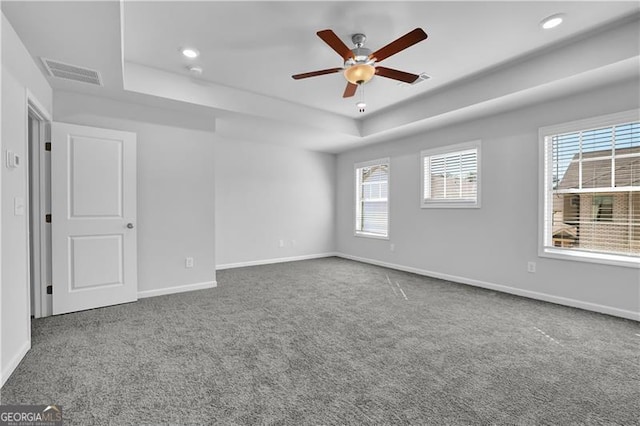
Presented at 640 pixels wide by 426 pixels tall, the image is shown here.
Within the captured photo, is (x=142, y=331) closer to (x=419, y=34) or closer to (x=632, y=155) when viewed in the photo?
(x=419, y=34)

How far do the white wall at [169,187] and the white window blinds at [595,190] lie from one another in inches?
179

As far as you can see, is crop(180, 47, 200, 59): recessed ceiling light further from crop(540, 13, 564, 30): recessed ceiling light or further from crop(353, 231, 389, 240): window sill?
crop(353, 231, 389, 240): window sill

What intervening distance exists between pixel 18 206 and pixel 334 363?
8.63 feet

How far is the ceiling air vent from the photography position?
2.75m

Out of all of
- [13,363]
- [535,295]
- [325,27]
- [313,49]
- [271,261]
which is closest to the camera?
[13,363]

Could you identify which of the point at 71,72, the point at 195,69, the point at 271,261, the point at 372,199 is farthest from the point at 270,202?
the point at 71,72

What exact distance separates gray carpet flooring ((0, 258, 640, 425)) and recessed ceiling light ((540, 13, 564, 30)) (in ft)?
9.20

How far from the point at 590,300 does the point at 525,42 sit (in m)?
2.89

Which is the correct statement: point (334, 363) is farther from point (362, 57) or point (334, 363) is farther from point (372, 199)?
point (372, 199)

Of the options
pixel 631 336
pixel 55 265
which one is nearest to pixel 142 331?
pixel 55 265

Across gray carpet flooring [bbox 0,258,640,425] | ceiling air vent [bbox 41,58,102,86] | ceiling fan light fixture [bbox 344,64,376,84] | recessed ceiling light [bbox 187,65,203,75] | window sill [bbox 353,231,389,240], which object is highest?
recessed ceiling light [bbox 187,65,203,75]

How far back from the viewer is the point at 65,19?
83.1 inches

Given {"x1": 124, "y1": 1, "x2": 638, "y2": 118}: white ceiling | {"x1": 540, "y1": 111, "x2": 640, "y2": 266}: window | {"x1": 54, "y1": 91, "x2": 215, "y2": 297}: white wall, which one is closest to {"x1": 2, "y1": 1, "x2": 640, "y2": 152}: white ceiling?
{"x1": 124, "y1": 1, "x2": 638, "y2": 118}: white ceiling

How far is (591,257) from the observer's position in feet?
11.1
